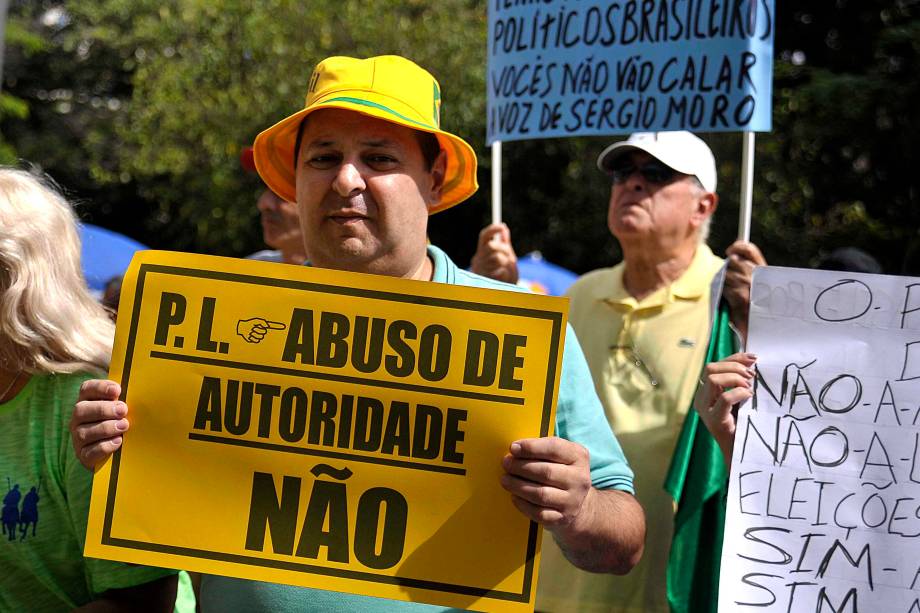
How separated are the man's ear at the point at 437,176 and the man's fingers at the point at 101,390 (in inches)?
30.1

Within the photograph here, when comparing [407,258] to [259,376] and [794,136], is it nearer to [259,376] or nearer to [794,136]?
[259,376]

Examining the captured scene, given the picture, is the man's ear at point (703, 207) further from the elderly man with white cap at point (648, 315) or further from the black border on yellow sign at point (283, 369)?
the black border on yellow sign at point (283, 369)

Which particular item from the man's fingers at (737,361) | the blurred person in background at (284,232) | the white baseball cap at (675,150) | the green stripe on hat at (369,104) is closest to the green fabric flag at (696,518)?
the man's fingers at (737,361)

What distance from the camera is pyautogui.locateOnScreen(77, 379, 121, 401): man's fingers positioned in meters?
2.04

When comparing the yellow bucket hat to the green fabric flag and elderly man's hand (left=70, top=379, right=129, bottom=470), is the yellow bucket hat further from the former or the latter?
the green fabric flag

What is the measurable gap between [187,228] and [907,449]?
771 inches

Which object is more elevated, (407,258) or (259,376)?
A: (407,258)

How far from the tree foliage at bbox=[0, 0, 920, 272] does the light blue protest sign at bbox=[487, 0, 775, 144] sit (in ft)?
19.5

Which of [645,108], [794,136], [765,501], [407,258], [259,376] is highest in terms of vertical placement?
[794,136]

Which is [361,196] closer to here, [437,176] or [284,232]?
[437,176]

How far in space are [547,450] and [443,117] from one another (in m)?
13.8

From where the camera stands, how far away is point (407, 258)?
2.29 m

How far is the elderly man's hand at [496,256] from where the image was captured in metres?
3.94

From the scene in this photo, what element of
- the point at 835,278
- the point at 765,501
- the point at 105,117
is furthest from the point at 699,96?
the point at 105,117
